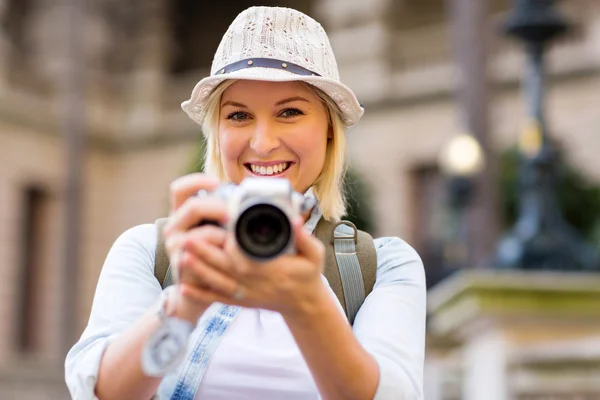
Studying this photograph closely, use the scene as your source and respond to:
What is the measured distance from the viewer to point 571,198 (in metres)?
20.9

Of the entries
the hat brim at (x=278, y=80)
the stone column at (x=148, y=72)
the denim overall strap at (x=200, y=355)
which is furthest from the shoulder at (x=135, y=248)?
the stone column at (x=148, y=72)

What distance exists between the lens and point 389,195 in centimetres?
2759

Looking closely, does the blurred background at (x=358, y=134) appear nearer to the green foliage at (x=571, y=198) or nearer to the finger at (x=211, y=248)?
the green foliage at (x=571, y=198)

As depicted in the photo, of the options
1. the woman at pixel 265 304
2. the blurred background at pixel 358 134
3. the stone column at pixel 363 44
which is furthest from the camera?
the stone column at pixel 363 44

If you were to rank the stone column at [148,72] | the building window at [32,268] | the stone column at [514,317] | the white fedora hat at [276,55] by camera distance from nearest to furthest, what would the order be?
the white fedora hat at [276,55] → the stone column at [514,317] → the building window at [32,268] → the stone column at [148,72]

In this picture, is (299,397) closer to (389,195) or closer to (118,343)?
(118,343)

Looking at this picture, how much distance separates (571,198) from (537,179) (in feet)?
29.2

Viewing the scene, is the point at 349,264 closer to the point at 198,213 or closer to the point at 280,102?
the point at 280,102

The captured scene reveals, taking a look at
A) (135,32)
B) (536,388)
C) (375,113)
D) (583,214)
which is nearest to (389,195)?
(375,113)

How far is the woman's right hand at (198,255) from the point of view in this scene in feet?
6.01

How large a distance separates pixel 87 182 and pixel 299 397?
97.4 ft

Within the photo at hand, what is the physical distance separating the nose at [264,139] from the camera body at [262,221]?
521mm

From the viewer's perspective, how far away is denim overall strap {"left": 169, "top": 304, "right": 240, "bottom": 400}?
A: 2301mm

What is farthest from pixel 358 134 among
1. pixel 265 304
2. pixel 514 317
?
pixel 265 304
